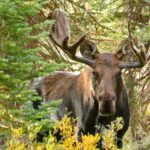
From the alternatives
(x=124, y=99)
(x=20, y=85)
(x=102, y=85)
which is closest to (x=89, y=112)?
(x=124, y=99)

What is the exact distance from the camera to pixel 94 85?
29.8 ft

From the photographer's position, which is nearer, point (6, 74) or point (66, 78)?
point (6, 74)

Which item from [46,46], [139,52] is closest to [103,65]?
[139,52]

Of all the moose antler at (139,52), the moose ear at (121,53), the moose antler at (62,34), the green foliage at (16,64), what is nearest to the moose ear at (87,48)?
the moose antler at (62,34)

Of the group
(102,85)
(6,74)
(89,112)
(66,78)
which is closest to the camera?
(6,74)

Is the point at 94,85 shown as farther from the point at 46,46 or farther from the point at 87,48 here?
the point at 46,46

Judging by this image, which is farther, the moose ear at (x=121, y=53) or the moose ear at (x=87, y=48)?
the moose ear at (x=87, y=48)

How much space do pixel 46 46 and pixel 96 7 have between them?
4.51 feet

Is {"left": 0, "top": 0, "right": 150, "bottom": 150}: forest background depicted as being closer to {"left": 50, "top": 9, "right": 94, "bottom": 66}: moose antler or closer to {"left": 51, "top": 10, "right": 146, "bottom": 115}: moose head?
{"left": 50, "top": 9, "right": 94, "bottom": 66}: moose antler

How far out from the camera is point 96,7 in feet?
39.1

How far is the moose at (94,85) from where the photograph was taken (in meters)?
8.66

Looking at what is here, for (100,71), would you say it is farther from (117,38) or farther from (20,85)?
(117,38)

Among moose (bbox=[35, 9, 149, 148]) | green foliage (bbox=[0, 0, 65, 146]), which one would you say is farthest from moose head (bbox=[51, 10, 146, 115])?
green foliage (bbox=[0, 0, 65, 146])

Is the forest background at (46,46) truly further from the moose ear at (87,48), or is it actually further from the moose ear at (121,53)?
the moose ear at (87,48)
